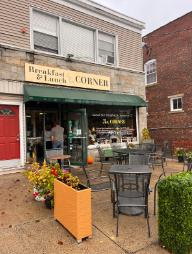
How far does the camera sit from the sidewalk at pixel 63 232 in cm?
271

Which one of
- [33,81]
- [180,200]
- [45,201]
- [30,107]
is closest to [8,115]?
[30,107]

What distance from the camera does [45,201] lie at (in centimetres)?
403

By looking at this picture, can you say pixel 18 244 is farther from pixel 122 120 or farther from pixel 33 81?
pixel 122 120

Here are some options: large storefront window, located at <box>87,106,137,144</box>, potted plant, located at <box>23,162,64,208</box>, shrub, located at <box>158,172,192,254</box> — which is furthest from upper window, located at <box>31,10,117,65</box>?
shrub, located at <box>158,172,192,254</box>

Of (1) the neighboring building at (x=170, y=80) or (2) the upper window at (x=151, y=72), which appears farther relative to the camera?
(2) the upper window at (x=151, y=72)

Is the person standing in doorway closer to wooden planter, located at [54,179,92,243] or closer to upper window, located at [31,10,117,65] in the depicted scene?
upper window, located at [31,10,117,65]

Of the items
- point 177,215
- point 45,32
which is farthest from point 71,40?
point 177,215

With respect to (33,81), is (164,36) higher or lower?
higher

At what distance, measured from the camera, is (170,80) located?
14.7 meters

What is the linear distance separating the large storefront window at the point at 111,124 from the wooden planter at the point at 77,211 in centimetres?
648

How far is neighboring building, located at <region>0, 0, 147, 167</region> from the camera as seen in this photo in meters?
7.27

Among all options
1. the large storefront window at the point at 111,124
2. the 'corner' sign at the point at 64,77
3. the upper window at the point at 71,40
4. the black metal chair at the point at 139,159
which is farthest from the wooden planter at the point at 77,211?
the upper window at the point at 71,40

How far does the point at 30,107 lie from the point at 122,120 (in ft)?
15.9

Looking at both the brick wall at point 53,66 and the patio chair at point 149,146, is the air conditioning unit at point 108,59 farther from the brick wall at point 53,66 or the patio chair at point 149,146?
the patio chair at point 149,146
